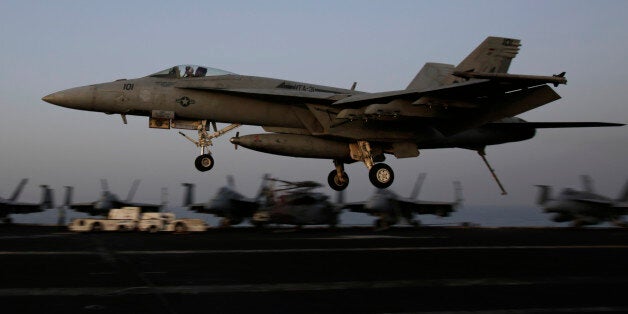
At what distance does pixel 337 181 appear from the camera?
80.2ft

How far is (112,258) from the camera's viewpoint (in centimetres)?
1683

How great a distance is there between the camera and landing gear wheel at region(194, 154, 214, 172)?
20.8 m

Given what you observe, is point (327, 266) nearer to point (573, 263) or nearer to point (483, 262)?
point (483, 262)

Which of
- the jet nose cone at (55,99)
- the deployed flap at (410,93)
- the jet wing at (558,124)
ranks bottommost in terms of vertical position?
the jet wing at (558,124)

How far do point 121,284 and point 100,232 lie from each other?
68.4 feet

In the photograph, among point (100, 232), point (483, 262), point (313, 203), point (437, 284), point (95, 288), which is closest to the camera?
point (95, 288)

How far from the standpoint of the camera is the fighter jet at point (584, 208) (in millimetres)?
43375

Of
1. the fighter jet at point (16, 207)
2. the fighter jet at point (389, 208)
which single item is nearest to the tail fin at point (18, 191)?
the fighter jet at point (16, 207)

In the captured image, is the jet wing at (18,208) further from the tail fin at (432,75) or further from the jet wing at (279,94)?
the tail fin at (432,75)

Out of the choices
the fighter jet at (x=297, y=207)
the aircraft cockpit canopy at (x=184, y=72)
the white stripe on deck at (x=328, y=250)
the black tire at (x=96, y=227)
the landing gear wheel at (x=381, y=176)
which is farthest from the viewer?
the fighter jet at (x=297, y=207)

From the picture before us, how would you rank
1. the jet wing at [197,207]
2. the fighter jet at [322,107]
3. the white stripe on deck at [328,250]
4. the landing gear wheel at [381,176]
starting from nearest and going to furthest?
the white stripe on deck at [328,250] < the fighter jet at [322,107] < the landing gear wheel at [381,176] < the jet wing at [197,207]

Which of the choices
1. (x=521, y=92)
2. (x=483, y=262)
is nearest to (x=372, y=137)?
(x=521, y=92)

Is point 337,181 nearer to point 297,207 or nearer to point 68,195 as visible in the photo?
point 297,207

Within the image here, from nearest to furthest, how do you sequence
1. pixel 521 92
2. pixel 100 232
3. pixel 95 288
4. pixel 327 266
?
pixel 95 288 < pixel 327 266 < pixel 521 92 < pixel 100 232
